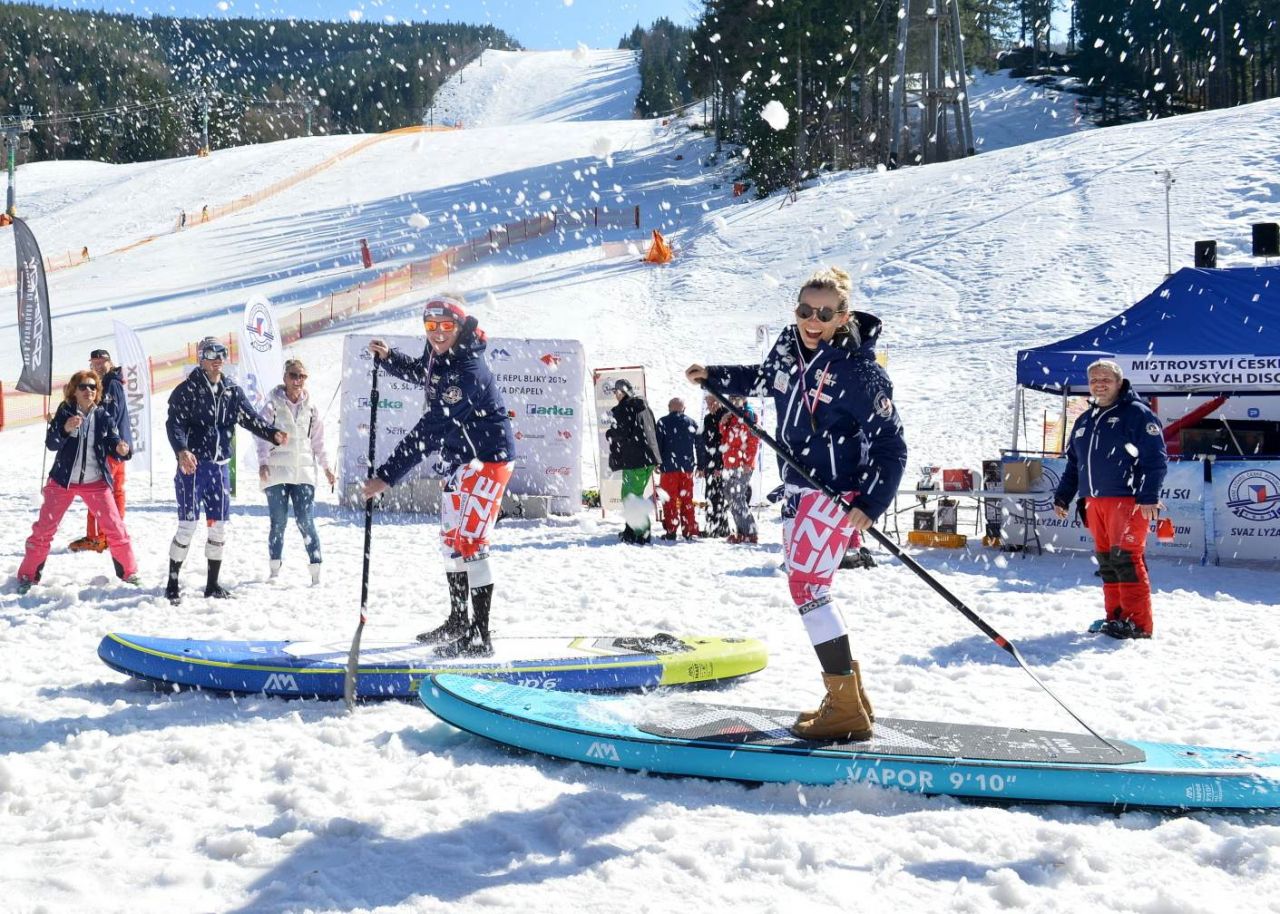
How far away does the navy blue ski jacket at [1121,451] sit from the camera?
7.39 m

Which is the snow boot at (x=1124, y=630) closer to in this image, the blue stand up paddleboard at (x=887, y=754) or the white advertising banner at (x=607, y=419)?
the blue stand up paddleboard at (x=887, y=754)

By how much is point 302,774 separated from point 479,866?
120 centimetres

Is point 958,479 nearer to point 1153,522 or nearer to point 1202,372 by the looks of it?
point 1153,522

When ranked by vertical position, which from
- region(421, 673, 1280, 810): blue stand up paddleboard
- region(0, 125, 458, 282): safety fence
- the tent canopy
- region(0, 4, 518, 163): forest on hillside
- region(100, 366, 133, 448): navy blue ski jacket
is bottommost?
region(421, 673, 1280, 810): blue stand up paddleboard

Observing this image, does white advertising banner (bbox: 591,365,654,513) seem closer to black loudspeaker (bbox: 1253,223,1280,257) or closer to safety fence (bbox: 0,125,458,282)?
black loudspeaker (bbox: 1253,223,1280,257)

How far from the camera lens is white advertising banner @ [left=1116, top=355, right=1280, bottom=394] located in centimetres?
1096

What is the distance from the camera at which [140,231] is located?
4975 centimetres

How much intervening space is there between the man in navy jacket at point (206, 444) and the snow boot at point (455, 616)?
2.97 meters

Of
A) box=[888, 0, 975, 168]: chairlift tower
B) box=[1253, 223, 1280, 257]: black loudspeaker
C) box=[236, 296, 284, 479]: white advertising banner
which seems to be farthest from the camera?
box=[888, 0, 975, 168]: chairlift tower

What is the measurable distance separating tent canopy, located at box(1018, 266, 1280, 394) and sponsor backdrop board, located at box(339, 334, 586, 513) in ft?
19.3

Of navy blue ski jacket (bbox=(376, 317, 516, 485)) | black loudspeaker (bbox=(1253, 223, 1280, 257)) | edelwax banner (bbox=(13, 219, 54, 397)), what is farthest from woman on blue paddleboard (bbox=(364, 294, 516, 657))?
black loudspeaker (bbox=(1253, 223, 1280, 257))

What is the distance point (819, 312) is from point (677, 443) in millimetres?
8718

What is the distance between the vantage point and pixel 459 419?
233 inches

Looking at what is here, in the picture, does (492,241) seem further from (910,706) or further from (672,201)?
(910,706)
